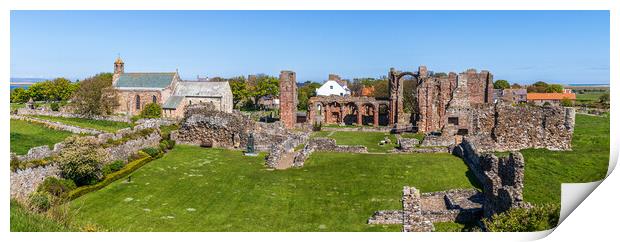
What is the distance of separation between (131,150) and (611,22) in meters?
25.9

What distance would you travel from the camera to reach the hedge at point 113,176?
21.7 m

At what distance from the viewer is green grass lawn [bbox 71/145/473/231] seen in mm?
17734

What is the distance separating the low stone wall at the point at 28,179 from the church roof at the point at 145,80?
170 ft

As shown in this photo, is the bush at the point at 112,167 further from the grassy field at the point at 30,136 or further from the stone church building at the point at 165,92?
the stone church building at the point at 165,92

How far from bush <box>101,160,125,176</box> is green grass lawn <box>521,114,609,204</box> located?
19773 millimetres

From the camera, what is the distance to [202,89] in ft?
236

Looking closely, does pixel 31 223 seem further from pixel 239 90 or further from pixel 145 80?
pixel 239 90

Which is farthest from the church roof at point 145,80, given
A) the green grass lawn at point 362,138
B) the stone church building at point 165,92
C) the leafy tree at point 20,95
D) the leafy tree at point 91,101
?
the green grass lawn at point 362,138

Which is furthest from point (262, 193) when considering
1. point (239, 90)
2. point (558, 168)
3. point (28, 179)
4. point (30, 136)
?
point (239, 90)

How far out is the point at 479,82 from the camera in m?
47.8

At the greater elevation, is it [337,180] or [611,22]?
[611,22]

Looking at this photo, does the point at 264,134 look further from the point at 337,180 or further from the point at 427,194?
the point at 427,194

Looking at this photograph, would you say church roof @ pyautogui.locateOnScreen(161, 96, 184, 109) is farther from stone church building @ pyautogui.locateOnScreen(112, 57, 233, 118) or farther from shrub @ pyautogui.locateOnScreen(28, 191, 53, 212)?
shrub @ pyautogui.locateOnScreen(28, 191, 53, 212)

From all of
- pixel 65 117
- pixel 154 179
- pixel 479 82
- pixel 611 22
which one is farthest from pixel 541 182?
pixel 65 117
